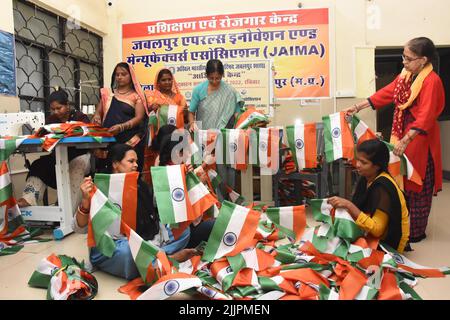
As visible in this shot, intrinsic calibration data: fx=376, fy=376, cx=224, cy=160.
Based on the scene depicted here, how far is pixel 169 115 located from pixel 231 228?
5.25 feet

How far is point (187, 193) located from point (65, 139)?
112 cm

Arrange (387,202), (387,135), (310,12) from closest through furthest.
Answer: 1. (387,202)
2. (310,12)
3. (387,135)

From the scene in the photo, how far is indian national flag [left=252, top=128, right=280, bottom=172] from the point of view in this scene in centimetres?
311

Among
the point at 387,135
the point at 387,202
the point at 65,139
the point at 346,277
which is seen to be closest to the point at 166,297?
the point at 346,277

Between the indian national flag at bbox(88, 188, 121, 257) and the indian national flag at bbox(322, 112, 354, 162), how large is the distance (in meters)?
1.67

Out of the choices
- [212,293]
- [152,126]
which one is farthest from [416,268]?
[152,126]

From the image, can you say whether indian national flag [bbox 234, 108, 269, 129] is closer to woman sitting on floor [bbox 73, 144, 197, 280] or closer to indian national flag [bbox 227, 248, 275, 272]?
woman sitting on floor [bbox 73, 144, 197, 280]

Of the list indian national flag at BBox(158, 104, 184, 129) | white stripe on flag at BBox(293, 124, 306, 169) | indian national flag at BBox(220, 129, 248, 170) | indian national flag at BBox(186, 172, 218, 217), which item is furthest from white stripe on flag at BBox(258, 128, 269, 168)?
indian national flag at BBox(186, 172, 218, 217)

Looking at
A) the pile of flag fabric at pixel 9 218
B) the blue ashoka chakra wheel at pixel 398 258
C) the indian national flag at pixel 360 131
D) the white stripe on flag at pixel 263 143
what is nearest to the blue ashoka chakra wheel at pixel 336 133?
the indian national flag at pixel 360 131

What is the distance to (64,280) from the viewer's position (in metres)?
1.61

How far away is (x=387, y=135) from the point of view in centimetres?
698

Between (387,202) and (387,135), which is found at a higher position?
(387,135)

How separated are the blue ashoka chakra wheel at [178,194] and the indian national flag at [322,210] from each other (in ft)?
2.61
